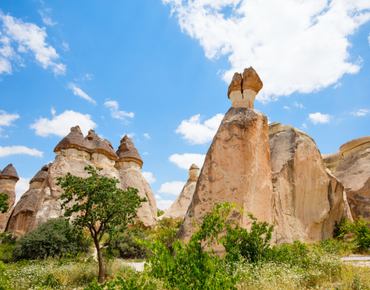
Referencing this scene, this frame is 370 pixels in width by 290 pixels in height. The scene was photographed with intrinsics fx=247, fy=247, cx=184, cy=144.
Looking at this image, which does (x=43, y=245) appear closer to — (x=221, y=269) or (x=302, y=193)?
(x=221, y=269)

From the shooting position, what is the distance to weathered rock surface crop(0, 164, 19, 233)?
67.3 feet

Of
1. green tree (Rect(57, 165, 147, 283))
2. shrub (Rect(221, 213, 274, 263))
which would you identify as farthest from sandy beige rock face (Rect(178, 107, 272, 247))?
green tree (Rect(57, 165, 147, 283))

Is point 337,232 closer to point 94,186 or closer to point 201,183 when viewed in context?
point 201,183

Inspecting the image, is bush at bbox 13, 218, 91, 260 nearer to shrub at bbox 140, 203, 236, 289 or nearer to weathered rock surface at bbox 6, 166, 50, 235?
shrub at bbox 140, 203, 236, 289

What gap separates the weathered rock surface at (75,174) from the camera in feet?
42.8

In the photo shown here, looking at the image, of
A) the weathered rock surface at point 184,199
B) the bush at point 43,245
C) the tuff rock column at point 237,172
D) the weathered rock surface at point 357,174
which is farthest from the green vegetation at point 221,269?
the weathered rock surface at point 184,199

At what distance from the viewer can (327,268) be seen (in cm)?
463

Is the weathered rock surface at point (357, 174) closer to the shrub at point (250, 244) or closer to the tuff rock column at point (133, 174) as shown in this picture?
the shrub at point (250, 244)

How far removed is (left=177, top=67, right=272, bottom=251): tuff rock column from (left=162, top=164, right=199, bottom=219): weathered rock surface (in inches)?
666

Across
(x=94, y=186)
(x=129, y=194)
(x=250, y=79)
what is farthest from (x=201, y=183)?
(x=250, y=79)

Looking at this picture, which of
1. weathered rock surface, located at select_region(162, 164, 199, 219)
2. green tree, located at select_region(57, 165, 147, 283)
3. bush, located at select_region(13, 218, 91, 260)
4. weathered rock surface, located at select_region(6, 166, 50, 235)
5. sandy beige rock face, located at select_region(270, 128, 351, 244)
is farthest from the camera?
weathered rock surface, located at select_region(162, 164, 199, 219)

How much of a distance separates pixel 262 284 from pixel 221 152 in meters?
3.88

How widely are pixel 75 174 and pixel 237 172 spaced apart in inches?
457

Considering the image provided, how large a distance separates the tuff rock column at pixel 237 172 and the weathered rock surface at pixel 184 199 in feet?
55.5
